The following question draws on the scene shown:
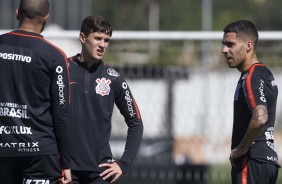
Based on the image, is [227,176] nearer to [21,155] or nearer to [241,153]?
[241,153]

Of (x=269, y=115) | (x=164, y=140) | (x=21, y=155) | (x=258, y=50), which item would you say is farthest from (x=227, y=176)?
(x=21, y=155)

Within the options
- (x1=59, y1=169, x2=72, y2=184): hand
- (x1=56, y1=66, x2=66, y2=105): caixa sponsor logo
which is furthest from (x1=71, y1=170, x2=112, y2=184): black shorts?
(x1=56, y1=66, x2=66, y2=105): caixa sponsor logo

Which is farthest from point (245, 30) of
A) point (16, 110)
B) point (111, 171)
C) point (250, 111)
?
point (16, 110)

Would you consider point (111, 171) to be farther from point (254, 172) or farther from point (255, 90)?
point (255, 90)

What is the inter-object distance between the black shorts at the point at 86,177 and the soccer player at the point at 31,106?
52cm

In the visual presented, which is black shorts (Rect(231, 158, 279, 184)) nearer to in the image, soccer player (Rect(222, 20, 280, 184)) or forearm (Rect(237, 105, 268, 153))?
soccer player (Rect(222, 20, 280, 184))

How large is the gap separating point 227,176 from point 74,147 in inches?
157

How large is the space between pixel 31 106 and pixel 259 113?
5.66ft

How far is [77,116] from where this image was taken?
21.1ft

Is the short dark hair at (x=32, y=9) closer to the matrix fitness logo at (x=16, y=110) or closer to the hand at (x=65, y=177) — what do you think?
Result: the matrix fitness logo at (x=16, y=110)

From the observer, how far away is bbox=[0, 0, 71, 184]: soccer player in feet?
18.9

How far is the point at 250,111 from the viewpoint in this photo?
6.29m

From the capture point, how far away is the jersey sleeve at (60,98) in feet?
19.0

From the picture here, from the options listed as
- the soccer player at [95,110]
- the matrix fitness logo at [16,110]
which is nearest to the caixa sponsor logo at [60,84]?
the matrix fitness logo at [16,110]
